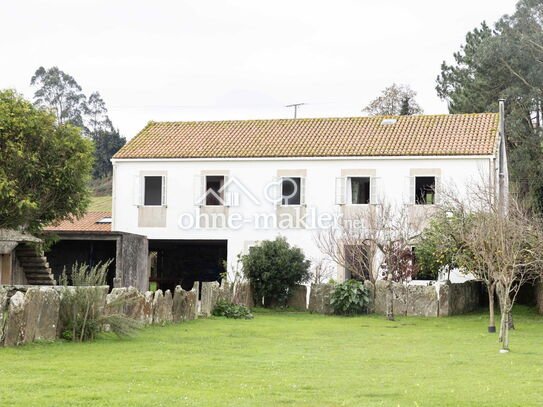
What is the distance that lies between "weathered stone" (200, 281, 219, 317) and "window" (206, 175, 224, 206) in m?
8.72

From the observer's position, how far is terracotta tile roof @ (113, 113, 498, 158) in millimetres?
33469

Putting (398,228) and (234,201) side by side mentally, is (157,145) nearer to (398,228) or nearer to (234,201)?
(234,201)

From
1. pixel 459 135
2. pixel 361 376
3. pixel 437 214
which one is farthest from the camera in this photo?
pixel 459 135

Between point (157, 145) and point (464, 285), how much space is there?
13.7 meters

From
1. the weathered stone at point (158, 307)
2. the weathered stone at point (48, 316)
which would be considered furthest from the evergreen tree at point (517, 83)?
the weathered stone at point (48, 316)

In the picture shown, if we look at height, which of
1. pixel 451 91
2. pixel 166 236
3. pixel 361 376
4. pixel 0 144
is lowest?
pixel 361 376

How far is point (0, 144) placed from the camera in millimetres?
28328

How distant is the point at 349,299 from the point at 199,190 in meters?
9.61

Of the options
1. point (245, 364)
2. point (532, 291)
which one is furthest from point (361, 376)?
point (532, 291)

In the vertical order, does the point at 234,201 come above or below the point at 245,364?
above

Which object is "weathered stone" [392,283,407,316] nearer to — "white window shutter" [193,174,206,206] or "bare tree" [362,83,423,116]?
"white window shutter" [193,174,206,206]

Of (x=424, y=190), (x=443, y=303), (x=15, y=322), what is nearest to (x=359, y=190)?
(x=424, y=190)

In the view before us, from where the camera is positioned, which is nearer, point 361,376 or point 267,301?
point 361,376

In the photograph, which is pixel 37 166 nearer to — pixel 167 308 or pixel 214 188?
pixel 167 308
